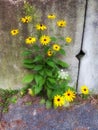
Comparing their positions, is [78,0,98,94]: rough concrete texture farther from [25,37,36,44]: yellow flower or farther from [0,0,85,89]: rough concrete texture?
[25,37,36,44]: yellow flower

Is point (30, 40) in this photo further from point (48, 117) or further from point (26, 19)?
point (48, 117)

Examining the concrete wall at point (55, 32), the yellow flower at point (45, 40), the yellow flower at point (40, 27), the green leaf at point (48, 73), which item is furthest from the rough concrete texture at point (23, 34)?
the green leaf at point (48, 73)

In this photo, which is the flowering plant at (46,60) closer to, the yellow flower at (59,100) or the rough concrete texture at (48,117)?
the yellow flower at (59,100)

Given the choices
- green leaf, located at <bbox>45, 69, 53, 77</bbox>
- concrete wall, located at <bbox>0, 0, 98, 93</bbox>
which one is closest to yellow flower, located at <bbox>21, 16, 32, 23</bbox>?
concrete wall, located at <bbox>0, 0, 98, 93</bbox>

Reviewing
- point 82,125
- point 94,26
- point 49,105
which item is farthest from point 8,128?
point 94,26

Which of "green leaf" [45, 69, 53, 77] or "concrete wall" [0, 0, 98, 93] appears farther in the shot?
"green leaf" [45, 69, 53, 77]

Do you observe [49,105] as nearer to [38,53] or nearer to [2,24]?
[38,53]
